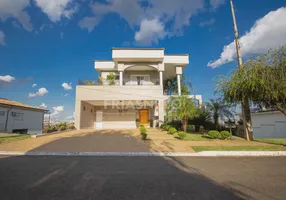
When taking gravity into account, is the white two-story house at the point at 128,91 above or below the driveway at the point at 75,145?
above

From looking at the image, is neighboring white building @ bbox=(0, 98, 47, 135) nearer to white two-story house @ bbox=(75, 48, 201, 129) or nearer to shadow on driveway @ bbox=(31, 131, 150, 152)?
white two-story house @ bbox=(75, 48, 201, 129)

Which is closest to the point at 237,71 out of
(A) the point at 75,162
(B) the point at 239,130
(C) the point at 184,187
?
(B) the point at 239,130

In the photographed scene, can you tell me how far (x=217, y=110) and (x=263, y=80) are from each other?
22.2 feet

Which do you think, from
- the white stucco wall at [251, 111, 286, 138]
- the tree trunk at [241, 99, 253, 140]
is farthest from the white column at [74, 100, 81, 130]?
the white stucco wall at [251, 111, 286, 138]

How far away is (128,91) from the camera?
16.0m

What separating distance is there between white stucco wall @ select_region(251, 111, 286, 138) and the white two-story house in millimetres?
6048

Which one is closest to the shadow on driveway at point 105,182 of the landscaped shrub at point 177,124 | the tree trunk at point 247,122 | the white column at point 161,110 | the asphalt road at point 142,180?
the asphalt road at point 142,180

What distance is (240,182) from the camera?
3.45m

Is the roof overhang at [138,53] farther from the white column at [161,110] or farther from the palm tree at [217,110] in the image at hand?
the palm tree at [217,110]

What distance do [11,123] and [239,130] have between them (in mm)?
20497

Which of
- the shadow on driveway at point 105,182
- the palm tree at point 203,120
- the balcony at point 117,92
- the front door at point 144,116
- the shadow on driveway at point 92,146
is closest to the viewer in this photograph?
the shadow on driveway at point 105,182

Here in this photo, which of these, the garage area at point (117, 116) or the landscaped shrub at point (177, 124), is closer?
the landscaped shrub at point (177, 124)

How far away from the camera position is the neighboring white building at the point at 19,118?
1296 cm

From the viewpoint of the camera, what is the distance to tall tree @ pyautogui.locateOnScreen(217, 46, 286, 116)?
7.14 metres
